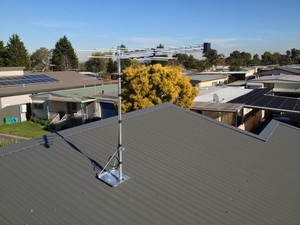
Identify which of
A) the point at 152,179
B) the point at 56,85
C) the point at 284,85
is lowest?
the point at 152,179

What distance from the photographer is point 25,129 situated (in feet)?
81.5

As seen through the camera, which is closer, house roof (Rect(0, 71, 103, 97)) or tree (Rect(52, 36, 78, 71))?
house roof (Rect(0, 71, 103, 97))

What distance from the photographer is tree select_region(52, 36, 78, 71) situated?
219 ft

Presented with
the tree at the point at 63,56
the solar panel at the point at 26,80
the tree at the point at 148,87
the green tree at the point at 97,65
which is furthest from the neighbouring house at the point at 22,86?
the green tree at the point at 97,65

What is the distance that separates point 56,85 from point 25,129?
36.2 feet

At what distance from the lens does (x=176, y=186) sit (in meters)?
5.65

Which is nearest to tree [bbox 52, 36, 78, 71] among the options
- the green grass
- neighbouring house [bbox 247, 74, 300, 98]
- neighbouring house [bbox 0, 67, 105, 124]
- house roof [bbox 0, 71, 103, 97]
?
house roof [bbox 0, 71, 103, 97]

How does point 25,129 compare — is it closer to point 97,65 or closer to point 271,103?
point 271,103

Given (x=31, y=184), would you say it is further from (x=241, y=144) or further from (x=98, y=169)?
(x=241, y=144)

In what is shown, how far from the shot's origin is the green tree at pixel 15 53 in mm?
56000

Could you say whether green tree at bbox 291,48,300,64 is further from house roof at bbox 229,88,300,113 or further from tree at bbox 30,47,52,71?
tree at bbox 30,47,52,71

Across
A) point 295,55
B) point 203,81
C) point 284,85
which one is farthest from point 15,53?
point 295,55

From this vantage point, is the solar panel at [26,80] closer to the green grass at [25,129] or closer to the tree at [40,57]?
the green grass at [25,129]

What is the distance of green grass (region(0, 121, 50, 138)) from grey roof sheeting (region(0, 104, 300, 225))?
16.7 m
